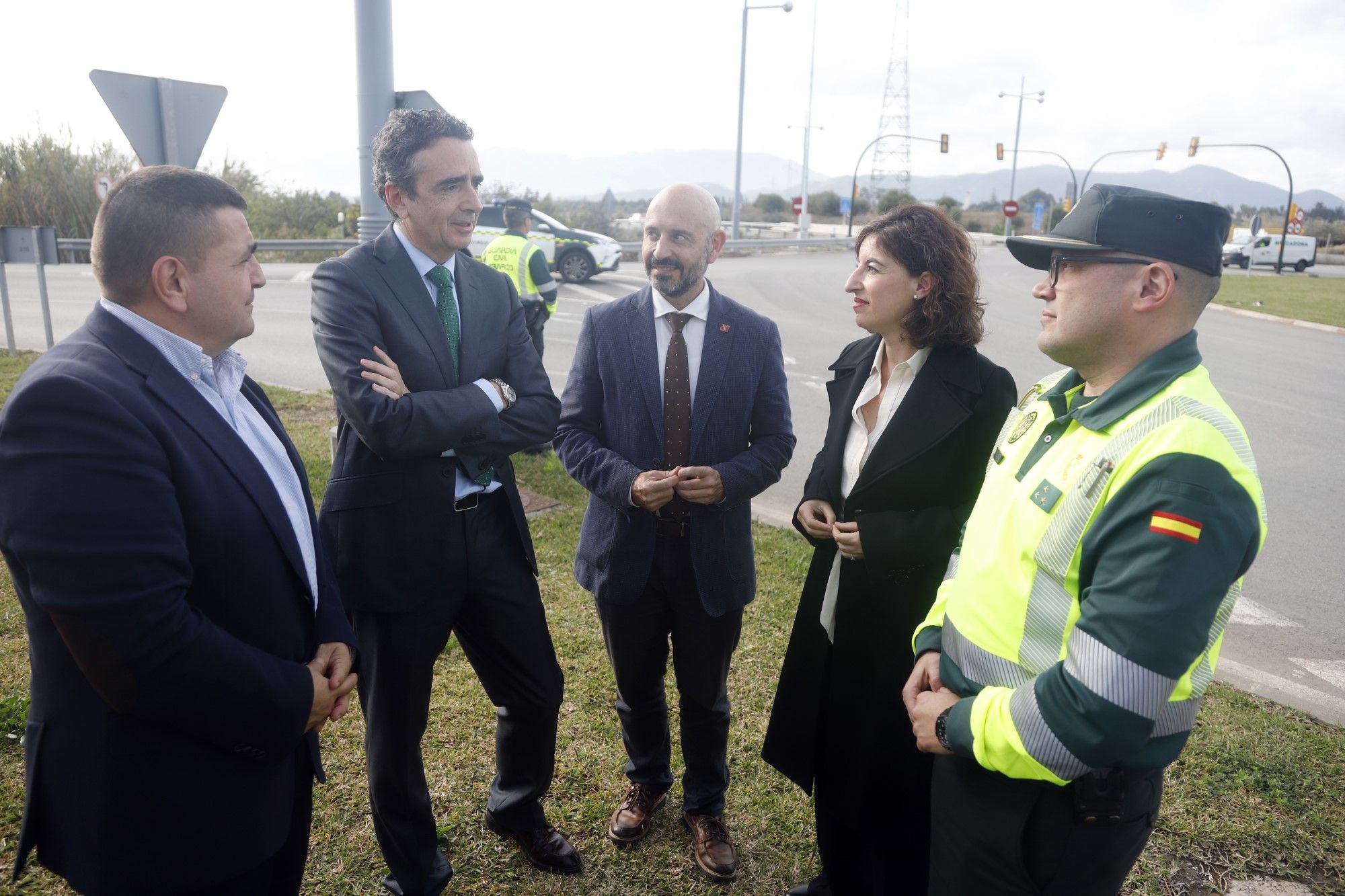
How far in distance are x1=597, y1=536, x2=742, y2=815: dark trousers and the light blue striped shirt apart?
1.23m

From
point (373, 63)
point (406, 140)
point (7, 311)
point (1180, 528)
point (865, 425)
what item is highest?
point (373, 63)

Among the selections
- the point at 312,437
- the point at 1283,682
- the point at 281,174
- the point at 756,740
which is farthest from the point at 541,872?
the point at 281,174

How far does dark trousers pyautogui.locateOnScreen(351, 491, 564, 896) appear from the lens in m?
2.68

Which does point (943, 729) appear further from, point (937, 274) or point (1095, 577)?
point (937, 274)

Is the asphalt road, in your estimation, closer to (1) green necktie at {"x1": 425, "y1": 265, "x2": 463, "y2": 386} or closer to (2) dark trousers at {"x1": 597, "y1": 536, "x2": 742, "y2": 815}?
(2) dark trousers at {"x1": 597, "y1": 536, "x2": 742, "y2": 815}

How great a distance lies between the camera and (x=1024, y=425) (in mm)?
1990

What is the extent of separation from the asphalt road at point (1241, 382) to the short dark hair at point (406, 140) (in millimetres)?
1893

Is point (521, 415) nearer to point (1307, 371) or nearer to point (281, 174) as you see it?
point (1307, 371)

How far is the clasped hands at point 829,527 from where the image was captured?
2.61 meters

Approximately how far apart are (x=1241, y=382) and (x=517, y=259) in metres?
9.60

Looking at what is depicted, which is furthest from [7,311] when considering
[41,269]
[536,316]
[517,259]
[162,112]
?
[162,112]

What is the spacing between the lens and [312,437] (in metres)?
7.35

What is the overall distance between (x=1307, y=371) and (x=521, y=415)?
1337 centimetres

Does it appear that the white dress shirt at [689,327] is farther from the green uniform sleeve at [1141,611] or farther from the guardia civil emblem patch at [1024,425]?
the green uniform sleeve at [1141,611]
